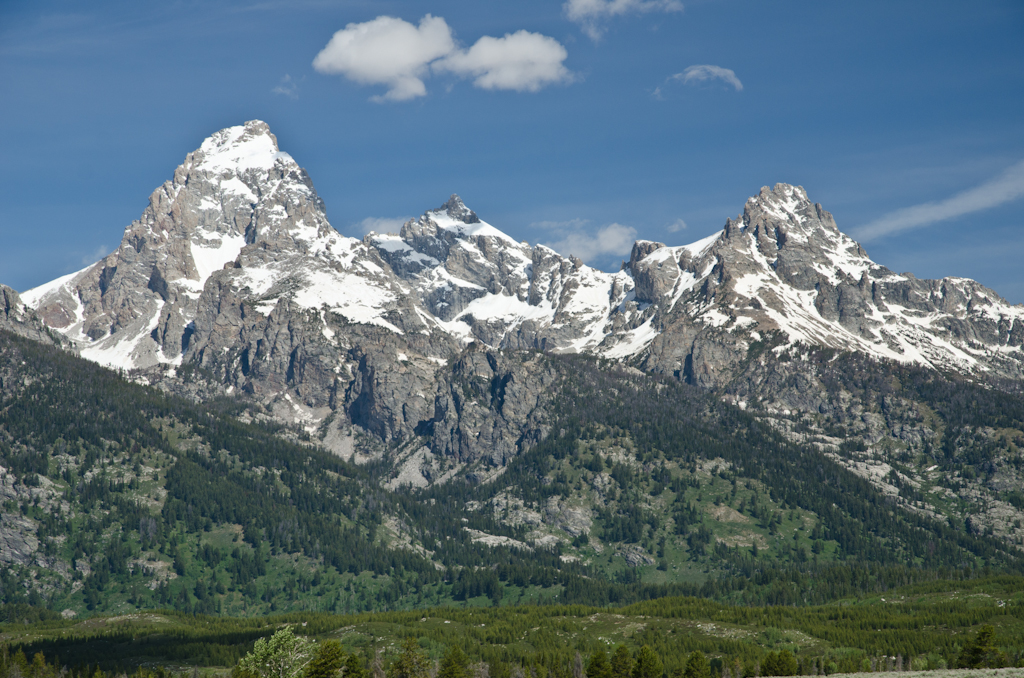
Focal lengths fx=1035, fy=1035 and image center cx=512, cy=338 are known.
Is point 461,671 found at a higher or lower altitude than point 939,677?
lower

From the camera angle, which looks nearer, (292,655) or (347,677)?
(292,655)

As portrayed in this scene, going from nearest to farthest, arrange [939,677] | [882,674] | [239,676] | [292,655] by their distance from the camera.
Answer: [939,677] → [882,674] → [292,655] → [239,676]

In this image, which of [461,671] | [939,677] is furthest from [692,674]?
[939,677]

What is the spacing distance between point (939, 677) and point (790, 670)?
253ft

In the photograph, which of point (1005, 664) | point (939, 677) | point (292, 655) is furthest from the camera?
point (1005, 664)

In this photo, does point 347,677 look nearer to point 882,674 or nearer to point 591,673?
point 591,673

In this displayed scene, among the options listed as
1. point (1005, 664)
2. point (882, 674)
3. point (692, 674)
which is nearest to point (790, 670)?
point (692, 674)

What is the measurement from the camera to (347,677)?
174 m

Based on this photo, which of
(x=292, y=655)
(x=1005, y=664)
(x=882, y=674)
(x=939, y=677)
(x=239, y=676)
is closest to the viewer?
(x=939, y=677)

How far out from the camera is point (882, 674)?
14012 cm

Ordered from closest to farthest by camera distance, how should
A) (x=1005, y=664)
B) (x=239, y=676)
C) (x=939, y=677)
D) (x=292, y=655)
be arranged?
1. (x=939, y=677)
2. (x=292, y=655)
3. (x=239, y=676)
4. (x=1005, y=664)

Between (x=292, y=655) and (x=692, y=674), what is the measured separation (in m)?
82.4

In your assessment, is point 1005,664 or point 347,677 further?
point 1005,664

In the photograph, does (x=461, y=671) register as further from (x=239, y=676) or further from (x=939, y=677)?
(x=939, y=677)
